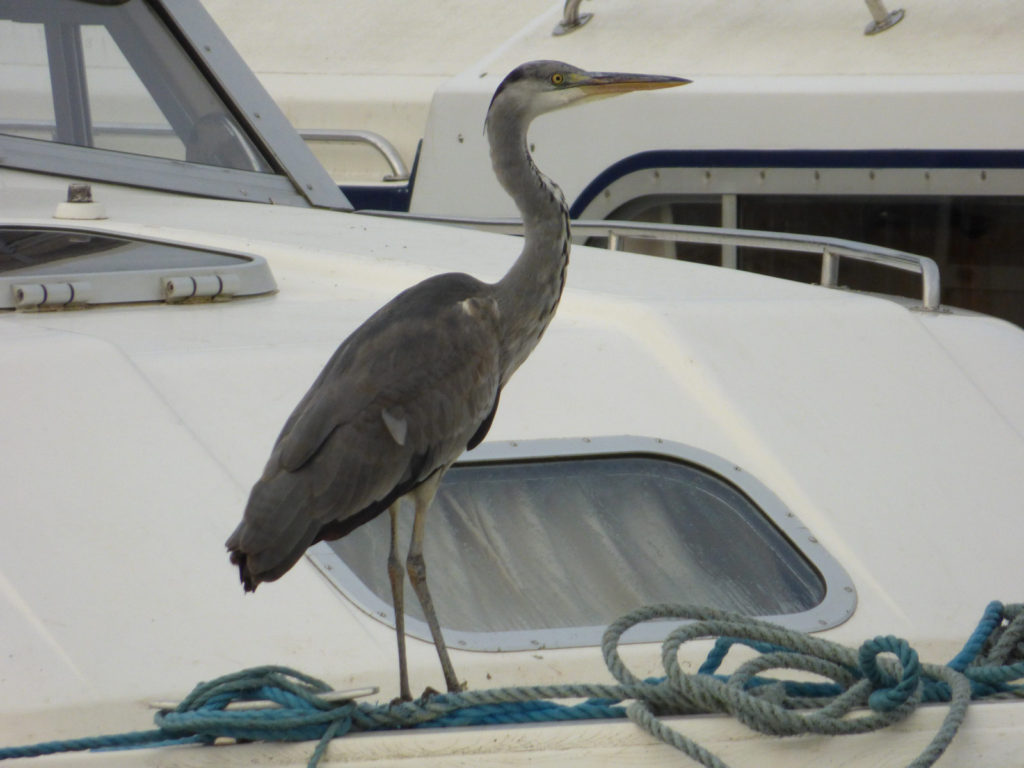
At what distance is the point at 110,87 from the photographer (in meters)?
4.28

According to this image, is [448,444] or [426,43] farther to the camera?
[426,43]

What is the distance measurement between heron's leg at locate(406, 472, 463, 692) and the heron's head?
2.25 ft

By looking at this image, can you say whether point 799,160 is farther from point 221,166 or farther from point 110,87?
point 110,87

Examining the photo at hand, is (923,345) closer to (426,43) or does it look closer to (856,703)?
(856,703)

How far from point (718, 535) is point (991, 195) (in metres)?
3.35

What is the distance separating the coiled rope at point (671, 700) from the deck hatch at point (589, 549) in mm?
285

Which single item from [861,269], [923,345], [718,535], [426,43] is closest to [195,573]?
[718,535]

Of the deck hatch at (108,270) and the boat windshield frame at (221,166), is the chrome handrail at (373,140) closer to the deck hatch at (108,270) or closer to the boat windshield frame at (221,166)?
the boat windshield frame at (221,166)

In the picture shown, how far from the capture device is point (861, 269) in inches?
217

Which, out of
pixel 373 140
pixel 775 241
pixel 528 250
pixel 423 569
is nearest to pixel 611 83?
pixel 528 250

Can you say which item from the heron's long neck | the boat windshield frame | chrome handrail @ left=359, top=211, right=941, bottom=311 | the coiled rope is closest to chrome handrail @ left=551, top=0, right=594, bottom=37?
the boat windshield frame

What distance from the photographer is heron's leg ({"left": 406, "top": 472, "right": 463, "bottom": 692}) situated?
2.11 m

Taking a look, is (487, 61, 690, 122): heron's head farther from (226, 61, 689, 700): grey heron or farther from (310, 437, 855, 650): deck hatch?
(310, 437, 855, 650): deck hatch

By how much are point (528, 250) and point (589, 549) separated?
20.7 inches
